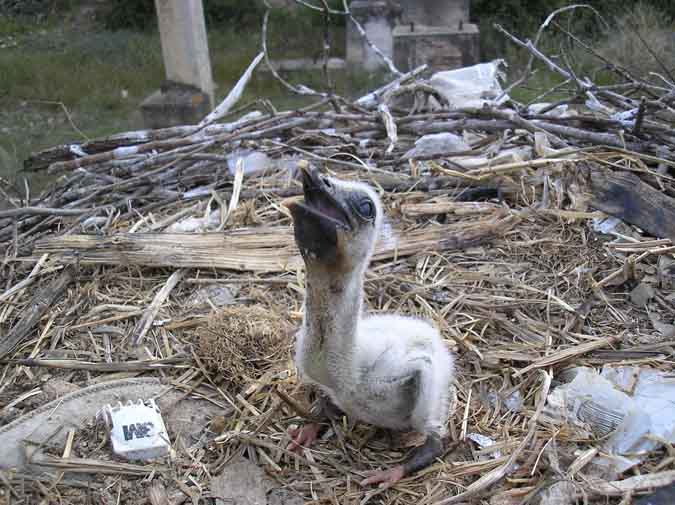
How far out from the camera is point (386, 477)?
6.14ft

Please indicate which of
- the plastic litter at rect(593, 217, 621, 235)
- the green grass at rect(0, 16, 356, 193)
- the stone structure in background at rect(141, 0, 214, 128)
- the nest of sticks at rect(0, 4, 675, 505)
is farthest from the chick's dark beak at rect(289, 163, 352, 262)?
the green grass at rect(0, 16, 356, 193)

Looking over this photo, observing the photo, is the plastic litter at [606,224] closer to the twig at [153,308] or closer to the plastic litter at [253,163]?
the plastic litter at [253,163]

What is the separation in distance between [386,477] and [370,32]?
7.21m

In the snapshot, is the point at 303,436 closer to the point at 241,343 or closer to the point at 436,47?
the point at 241,343

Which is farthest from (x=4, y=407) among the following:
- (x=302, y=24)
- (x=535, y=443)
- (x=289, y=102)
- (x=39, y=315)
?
(x=302, y=24)

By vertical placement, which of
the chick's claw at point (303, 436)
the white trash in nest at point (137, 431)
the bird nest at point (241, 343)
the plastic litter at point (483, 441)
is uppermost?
the bird nest at point (241, 343)

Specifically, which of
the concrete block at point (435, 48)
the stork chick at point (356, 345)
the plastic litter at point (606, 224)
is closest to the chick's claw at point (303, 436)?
the stork chick at point (356, 345)

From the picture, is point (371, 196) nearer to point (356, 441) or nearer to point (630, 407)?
point (356, 441)

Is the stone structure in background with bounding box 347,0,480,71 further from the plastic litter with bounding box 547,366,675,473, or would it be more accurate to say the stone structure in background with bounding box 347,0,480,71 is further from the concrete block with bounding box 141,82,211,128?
the plastic litter with bounding box 547,366,675,473

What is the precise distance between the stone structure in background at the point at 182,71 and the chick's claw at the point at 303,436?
4.34 meters

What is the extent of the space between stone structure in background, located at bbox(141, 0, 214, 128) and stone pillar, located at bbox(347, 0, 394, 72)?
8.93ft

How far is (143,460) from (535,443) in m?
1.16

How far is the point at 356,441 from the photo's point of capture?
80.7 inches

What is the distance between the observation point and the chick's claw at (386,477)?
1865 mm
